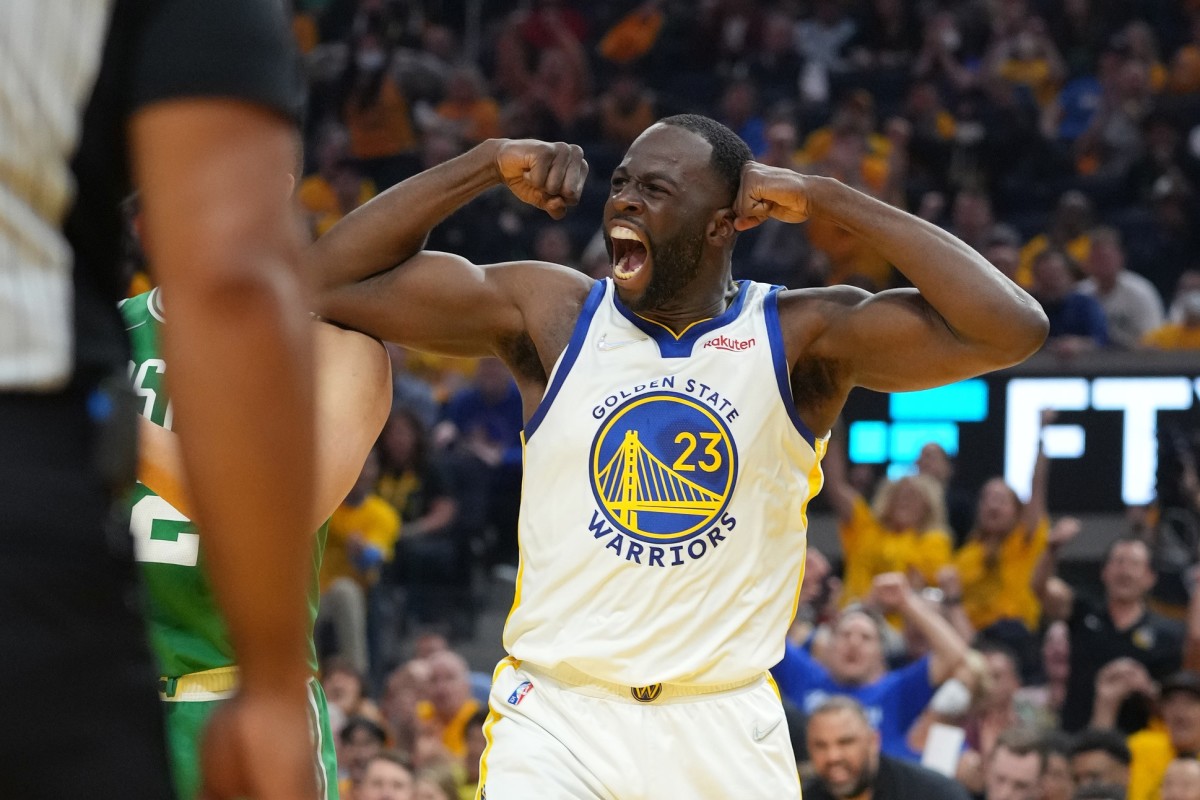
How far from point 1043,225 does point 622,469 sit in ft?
32.8

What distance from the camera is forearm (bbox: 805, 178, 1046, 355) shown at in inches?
175

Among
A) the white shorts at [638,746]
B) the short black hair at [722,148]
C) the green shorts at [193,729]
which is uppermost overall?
the short black hair at [722,148]

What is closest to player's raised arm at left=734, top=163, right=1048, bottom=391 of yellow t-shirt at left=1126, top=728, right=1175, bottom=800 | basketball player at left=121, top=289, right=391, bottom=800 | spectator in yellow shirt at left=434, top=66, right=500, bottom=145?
basketball player at left=121, top=289, right=391, bottom=800

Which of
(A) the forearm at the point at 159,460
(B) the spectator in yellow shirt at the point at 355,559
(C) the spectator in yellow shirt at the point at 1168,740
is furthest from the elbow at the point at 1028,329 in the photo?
(B) the spectator in yellow shirt at the point at 355,559

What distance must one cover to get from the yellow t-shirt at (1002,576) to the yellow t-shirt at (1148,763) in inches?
74.9

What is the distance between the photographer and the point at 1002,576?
9.72 metres

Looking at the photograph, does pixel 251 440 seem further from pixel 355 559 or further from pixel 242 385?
pixel 355 559

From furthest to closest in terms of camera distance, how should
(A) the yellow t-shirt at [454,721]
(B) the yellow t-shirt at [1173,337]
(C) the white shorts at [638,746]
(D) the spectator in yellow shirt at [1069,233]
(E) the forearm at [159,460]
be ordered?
(D) the spectator in yellow shirt at [1069,233] < (B) the yellow t-shirt at [1173,337] < (A) the yellow t-shirt at [454,721] < (C) the white shorts at [638,746] < (E) the forearm at [159,460]

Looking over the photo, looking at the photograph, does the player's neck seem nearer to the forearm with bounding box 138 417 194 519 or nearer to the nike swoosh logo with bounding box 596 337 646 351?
the nike swoosh logo with bounding box 596 337 646 351

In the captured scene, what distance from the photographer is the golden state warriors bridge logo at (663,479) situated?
4312 mm

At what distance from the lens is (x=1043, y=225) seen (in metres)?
13.6

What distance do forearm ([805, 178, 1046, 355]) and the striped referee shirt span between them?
3.26 meters

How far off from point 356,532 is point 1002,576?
374 cm

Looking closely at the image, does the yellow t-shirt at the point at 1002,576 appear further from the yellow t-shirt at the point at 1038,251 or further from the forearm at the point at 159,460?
the forearm at the point at 159,460
